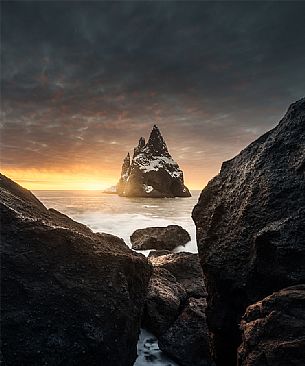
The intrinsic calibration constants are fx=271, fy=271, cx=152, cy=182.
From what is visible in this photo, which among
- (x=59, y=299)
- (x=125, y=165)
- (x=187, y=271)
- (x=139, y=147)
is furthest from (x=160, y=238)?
(x=125, y=165)

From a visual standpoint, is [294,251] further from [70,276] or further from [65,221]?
[65,221]

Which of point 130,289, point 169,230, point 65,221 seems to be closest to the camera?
point 130,289

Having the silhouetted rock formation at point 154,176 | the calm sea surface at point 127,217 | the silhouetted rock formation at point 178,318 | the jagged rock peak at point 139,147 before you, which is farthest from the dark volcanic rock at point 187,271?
the jagged rock peak at point 139,147

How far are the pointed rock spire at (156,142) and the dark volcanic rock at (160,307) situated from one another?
479 feet

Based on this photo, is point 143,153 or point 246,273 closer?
point 246,273

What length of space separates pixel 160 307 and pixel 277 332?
10.6 ft

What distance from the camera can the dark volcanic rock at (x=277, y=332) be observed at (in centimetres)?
251

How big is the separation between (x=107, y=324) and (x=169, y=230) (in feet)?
43.0

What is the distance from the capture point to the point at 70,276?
11.2ft

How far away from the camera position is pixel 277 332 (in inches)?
106

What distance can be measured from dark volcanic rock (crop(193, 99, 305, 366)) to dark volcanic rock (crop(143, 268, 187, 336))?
121 cm

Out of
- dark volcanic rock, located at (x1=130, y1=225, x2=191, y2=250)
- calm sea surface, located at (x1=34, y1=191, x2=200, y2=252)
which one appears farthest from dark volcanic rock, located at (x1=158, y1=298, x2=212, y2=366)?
calm sea surface, located at (x1=34, y1=191, x2=200, y2=252)

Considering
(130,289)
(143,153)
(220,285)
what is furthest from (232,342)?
(143,153)

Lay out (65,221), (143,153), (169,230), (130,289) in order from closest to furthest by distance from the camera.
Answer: (130,289)
(65,221)
(169,230)
(143,153)
